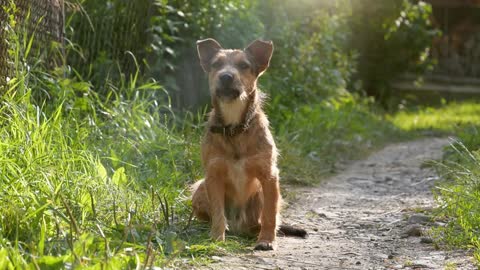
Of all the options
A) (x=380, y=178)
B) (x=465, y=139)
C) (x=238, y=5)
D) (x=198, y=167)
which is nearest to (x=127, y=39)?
(x=238, y=5)

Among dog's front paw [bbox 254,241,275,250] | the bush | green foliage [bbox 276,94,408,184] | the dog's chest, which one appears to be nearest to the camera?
dog's front paw [bbox 254,241,275,250]

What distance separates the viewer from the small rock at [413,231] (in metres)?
6.06

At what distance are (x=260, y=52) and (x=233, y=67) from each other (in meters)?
0.38

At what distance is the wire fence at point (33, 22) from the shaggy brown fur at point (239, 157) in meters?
1.69

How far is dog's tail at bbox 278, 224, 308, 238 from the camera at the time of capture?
6.09 meters

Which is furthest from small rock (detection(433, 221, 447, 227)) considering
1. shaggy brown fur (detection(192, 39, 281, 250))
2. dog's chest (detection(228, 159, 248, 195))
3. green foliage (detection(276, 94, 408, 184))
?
green foliage (detection(276, 94, 408, 184))

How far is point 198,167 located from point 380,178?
8.68ft

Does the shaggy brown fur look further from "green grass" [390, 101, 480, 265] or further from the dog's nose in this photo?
"green grass" [390, 101, 480, 265]

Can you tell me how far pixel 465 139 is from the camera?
30.4 ft

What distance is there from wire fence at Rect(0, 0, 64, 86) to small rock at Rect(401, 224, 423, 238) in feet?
10.6

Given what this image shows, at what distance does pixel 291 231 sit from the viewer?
6.11 meters

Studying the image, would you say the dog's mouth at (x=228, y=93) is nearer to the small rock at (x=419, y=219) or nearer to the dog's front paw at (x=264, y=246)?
the dog's front paw at (x=264, y=246)

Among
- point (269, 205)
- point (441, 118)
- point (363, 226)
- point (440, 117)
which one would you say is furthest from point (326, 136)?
point (440, 117)

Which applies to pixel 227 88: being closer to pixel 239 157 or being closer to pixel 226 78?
pixel 226 78
